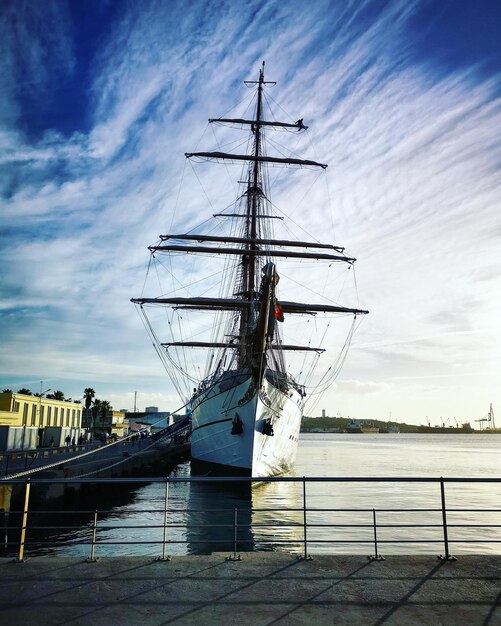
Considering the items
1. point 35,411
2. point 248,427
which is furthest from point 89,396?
point 248,427

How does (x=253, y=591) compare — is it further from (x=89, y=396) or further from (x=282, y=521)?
(x=89, y=396)

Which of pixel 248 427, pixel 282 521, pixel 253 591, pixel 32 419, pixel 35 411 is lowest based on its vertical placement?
pixel 282 521

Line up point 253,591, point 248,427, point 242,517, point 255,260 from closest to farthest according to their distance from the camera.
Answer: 1. point 253,591
2. point 242,517
3. point 248,427
4. point 255,260

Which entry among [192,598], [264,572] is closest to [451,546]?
[264,572]

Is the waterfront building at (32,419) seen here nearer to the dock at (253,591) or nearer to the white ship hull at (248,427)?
the white ship hull at (248,427)

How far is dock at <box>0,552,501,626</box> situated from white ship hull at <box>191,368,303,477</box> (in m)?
18.4

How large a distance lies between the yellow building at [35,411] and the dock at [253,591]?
1562 inches

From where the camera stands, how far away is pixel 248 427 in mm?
24922

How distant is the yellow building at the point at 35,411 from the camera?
4250cm

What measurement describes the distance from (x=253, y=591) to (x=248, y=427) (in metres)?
20.0

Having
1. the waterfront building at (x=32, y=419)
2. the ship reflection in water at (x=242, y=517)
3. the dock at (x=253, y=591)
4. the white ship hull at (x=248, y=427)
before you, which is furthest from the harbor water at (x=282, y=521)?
the waterfront building at (x=32, y=419)

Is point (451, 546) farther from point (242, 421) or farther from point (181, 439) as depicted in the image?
point (181, 439)

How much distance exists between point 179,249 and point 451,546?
83.2 ft

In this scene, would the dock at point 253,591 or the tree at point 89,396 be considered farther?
the tree at point 89,396
